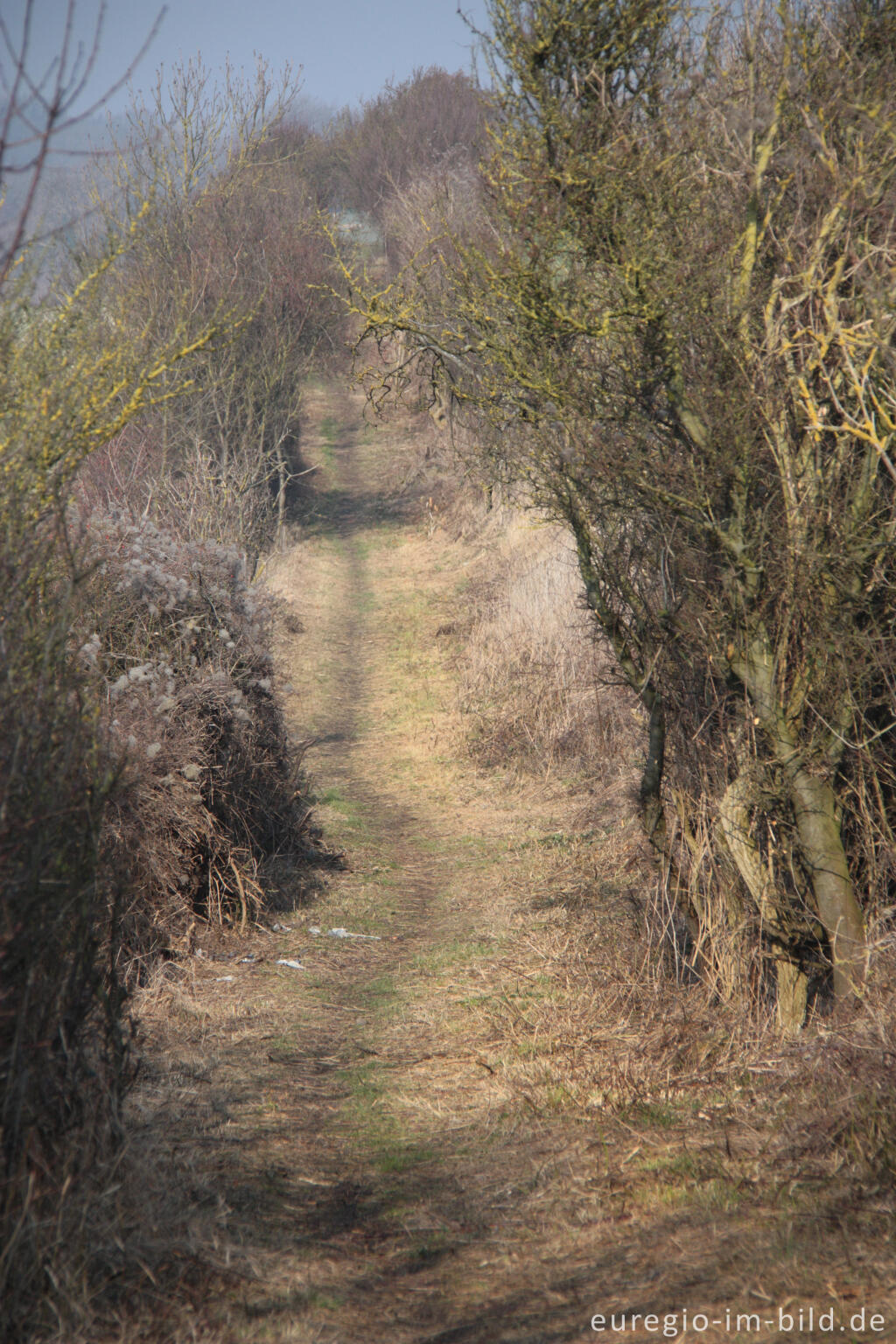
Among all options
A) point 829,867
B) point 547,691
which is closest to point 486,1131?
point 829,867

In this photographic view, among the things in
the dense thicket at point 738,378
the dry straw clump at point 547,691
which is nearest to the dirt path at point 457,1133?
the dense thicket at point 738,378

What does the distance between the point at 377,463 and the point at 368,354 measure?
373 cm

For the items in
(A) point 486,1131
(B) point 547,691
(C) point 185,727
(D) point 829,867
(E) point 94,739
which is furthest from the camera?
(B) point 547,691

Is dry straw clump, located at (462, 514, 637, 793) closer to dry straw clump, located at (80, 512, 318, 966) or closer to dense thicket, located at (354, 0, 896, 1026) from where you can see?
dry straw clump, located at (80, 512, 318, 966)

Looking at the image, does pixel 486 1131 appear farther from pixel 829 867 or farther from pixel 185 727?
pixel 185 727

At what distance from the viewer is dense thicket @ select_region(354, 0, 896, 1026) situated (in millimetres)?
4277

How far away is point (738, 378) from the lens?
4.34 m

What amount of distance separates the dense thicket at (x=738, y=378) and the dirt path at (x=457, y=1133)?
1.01 metres

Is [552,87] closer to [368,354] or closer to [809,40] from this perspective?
[809,40]

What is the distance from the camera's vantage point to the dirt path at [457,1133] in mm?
2930

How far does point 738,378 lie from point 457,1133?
10.9 feet

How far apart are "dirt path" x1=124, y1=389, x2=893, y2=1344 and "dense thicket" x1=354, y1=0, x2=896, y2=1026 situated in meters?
1.01

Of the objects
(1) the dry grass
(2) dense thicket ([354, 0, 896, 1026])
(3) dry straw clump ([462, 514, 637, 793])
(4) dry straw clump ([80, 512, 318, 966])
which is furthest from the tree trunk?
(3) dry straw clump ([462, 514, 637, 793])

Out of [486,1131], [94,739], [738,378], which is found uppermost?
[738,378]
